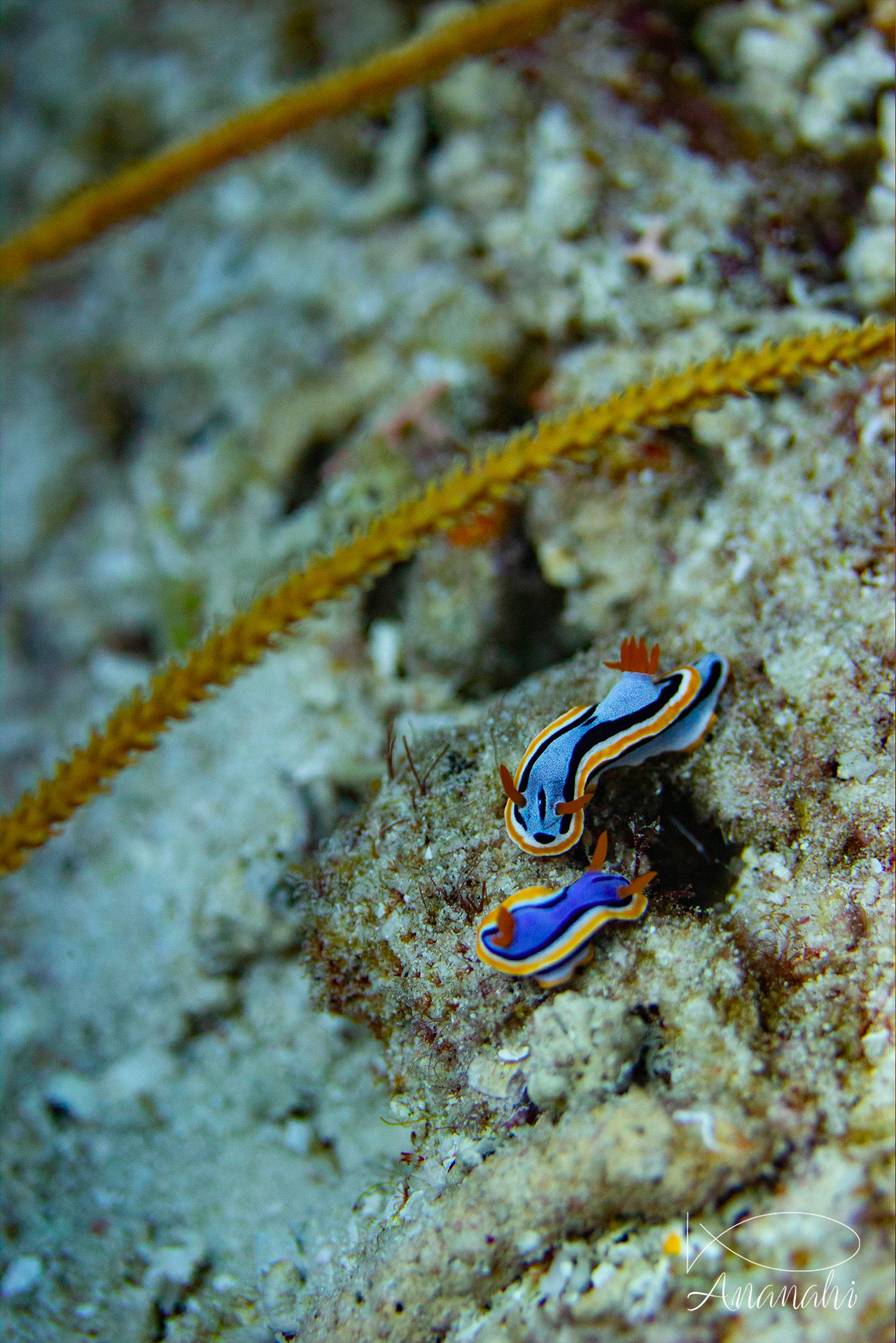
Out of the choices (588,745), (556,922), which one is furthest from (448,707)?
(556,922)

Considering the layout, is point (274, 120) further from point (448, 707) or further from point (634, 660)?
point (634, 660)

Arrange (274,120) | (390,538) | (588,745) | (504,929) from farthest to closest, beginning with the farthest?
(274,120), (390,538), (588,745), (504,929)

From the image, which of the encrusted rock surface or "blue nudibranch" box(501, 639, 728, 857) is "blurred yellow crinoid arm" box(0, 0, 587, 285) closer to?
the encrusted rock surface

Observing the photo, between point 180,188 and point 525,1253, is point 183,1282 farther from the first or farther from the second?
point 180,188

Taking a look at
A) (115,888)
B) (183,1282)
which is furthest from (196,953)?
(183,1282)

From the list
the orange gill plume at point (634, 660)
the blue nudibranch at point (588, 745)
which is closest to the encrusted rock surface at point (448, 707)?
the blue nudibranch at point (588, 745)

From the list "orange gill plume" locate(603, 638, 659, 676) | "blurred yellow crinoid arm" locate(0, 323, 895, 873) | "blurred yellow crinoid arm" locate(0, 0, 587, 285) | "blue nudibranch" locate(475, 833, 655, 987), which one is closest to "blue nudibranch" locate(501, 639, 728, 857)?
"orange gill plume" locate(603, 638, 659, 676)
